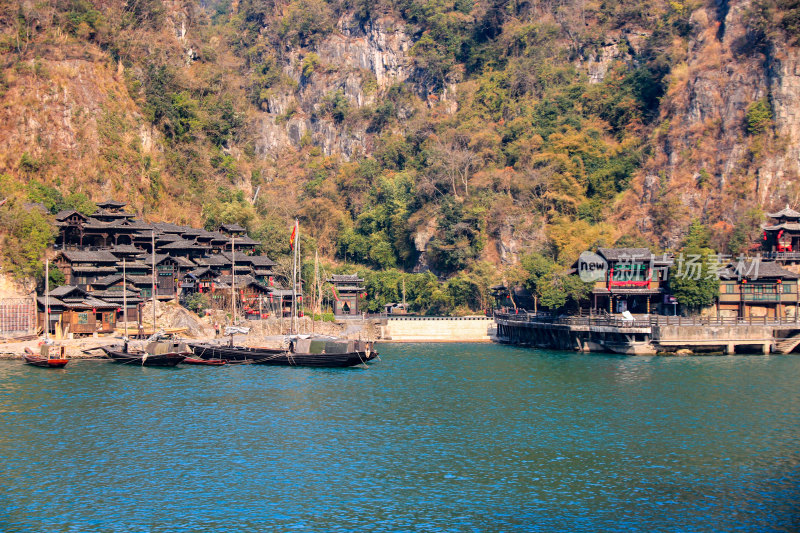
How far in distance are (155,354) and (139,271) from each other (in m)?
21.8

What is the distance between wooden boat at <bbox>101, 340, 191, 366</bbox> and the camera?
7081 centimetres

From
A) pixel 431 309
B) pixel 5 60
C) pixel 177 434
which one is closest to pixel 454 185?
pixel 431 309

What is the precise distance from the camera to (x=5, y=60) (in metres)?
107

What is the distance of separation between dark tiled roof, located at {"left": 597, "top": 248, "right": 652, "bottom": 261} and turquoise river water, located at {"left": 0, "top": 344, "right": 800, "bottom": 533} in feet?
62.4

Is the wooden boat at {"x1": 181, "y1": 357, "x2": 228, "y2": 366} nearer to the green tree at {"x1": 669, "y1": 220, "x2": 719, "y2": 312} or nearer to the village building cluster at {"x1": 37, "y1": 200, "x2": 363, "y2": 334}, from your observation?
the village building cluster at {"x1": 37, "y1": 200, "x2": 363, "y2": 334}

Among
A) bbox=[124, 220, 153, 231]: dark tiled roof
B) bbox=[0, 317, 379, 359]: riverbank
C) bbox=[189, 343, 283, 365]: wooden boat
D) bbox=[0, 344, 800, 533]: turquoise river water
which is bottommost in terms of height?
bbox=[0, 344, 800, 533]: turquoise river water

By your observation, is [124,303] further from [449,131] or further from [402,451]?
[449,131]

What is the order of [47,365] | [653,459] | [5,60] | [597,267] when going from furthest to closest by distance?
[5,60], [597,267], [47,365], [653,459]

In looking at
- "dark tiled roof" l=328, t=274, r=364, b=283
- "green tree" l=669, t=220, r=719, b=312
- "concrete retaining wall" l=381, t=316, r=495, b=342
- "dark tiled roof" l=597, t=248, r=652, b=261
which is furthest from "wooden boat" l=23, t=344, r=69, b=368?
"green tree" l=669, t=220, r=719, b=312

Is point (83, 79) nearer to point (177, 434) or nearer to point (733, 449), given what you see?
point (177, 434)

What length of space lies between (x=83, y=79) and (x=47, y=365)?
57792mm

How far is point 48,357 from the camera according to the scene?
67.8m

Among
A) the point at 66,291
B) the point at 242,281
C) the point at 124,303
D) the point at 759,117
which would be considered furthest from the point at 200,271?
the point at 759,117

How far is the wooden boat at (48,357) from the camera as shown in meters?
67.1
